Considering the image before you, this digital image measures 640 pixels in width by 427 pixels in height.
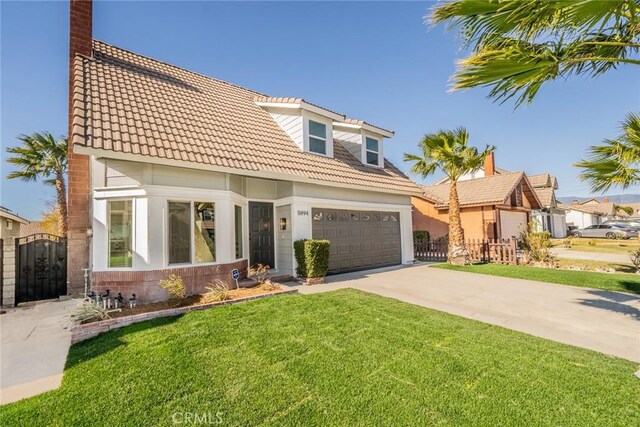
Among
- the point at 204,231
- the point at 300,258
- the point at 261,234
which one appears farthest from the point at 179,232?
the point at 300,258

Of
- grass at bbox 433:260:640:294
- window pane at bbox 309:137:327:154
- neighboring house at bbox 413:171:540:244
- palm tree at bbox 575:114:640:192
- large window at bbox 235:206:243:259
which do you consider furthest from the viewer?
neighboring house at bbox 413:171:540:244

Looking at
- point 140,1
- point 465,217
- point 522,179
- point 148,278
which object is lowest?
point 148,278

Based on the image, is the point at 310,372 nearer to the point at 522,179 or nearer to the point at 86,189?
the point at 86,189

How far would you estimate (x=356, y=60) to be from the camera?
13.6 meters

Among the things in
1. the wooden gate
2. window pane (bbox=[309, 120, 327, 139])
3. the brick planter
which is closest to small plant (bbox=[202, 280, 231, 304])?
the brick planter

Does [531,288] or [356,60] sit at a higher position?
[356,60]

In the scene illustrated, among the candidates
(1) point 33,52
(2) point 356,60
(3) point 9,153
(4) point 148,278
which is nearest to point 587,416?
(4) point 148,278

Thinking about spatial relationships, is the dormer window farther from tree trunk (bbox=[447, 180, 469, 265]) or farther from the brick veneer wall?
the brick veneer wall

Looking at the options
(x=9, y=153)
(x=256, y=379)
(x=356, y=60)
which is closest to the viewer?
(x=256, y=379)

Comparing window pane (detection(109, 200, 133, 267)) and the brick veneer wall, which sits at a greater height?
window pane (detection(109, 200, 133, 267))

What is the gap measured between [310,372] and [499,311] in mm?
5007

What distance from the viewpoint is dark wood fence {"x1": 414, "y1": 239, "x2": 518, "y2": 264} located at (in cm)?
1381

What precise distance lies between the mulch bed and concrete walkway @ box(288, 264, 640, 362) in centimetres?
126

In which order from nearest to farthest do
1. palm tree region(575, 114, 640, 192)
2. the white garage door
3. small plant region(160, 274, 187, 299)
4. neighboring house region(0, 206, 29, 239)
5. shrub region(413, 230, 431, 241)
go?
palm tree region(575, 114, 640, 192)
small plant region(160, 274, 187, 299)
neighboring house region(0, 206, 29, 239)
the white garage door
shrub region(413, 230, 431, 241)
